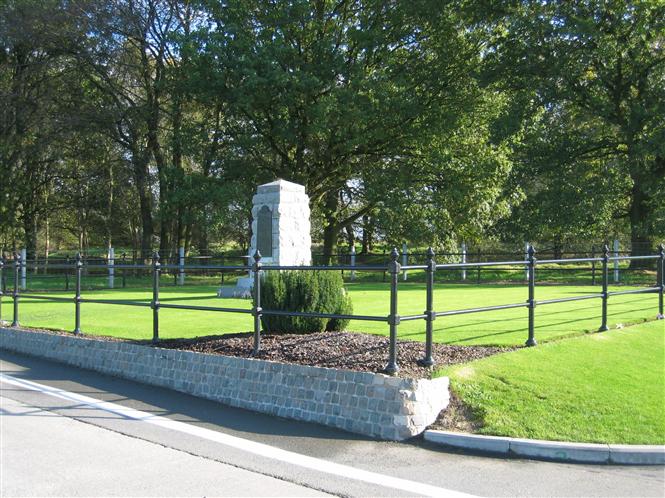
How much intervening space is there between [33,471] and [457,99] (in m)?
25.0

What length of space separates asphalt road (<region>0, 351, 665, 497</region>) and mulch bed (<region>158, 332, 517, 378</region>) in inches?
36.6

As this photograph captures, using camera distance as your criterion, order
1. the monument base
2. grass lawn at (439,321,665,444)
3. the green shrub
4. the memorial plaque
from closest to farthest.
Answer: grass lawn at (439,321,665,444) → the green shrub → the memorial plaque → the monument base

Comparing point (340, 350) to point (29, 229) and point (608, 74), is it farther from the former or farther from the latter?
point (29, 229)

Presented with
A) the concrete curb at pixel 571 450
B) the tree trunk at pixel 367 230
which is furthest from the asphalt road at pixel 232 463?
the tree trunk at pixel 367 230

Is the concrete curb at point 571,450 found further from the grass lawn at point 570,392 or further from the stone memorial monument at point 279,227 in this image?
the stone memorial monument at point 279,227

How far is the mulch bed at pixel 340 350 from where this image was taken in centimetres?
773

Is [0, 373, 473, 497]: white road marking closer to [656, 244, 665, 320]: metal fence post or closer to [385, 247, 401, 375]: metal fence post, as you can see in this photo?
[385, 247, 401, 375]: metal fence post

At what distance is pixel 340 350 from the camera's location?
27.8 ft

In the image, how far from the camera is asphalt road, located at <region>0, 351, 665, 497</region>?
510 centimetres

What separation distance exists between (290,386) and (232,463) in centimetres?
199

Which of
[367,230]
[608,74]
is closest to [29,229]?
[367,230]

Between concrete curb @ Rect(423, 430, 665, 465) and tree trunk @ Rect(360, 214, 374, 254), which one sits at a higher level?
tree trunk @ Rect(360, 214, 374, 254)

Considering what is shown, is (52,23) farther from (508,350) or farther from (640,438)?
(640,438)

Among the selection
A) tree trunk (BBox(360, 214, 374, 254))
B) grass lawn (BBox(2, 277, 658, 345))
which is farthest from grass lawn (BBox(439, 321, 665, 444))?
tree trunk (BBox(360, 214, 374, 254))
